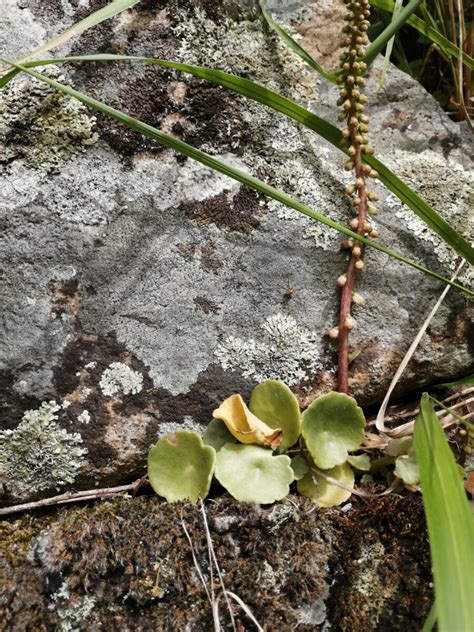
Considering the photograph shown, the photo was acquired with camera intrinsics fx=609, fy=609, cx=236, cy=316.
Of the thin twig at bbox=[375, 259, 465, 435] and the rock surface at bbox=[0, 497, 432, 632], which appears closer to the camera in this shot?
the rock surface at bbox=[0, 497, 432, 632]

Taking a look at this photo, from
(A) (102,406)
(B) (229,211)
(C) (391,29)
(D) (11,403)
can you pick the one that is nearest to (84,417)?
(A) (102,406)

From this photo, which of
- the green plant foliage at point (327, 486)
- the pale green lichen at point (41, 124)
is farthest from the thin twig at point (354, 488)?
the pale green lichen at point (41, 124)

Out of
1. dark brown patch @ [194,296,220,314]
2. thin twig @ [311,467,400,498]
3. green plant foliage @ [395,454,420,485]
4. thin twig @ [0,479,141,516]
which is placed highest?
dark brown patch @ [194,296,220,314]

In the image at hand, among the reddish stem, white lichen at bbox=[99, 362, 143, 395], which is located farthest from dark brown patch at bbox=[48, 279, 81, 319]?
the reddish stem

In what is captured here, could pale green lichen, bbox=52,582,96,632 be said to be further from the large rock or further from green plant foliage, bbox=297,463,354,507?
green plant foliage, bbox=297,463,354,507

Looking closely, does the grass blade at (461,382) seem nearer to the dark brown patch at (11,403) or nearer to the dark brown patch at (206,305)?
the dark brown patch at (206,305)

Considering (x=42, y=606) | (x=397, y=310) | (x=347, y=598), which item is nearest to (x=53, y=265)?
(x=42, y=606)

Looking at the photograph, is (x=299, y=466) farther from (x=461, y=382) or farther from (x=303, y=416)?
(x=461, y=382)

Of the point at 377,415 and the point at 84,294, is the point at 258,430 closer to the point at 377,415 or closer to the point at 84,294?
the point at 377,415
